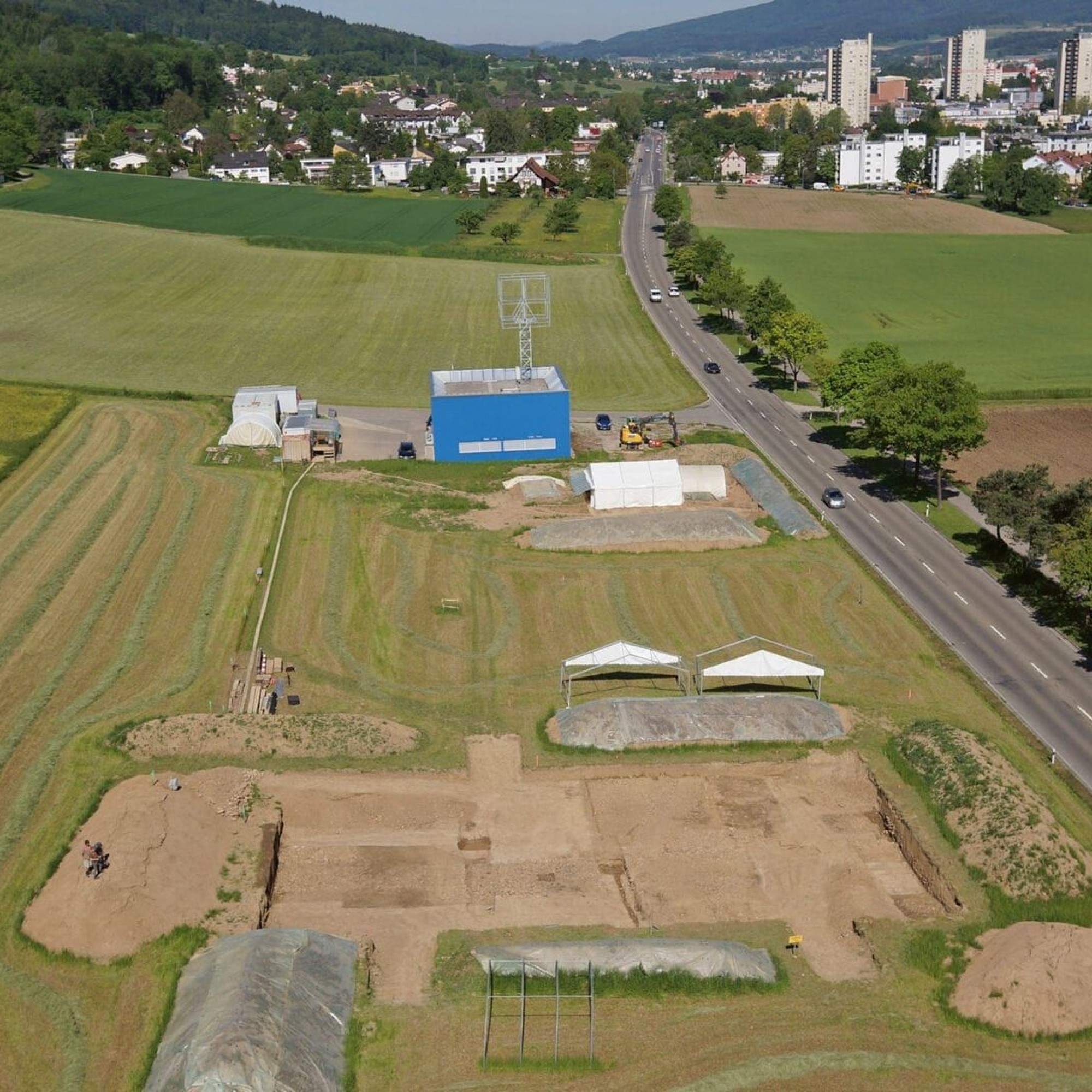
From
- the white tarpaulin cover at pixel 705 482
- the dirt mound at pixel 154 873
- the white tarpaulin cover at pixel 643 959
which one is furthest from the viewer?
the white tarpaulin cover at pixel 705 482

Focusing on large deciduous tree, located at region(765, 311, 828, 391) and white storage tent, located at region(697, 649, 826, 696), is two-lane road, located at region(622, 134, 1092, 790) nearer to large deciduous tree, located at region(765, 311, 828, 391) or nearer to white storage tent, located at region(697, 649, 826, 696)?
large deciduous tree, located at region(765, 311, 828, 391)

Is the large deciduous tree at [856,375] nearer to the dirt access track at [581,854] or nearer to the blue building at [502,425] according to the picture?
the blue building at [502,425]

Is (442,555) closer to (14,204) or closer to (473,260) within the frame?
(473,260)

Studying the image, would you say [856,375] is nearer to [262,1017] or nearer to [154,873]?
[154,873]

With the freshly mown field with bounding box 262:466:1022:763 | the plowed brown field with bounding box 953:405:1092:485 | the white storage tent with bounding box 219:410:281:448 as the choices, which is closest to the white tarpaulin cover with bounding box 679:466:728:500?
the freshly mown field with bounding box 262:466:1022:763

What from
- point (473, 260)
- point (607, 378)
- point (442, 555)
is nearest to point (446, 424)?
point (442, 555)

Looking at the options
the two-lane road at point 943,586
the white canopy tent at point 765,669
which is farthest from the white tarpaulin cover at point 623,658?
the two-lane road at point 943,586
